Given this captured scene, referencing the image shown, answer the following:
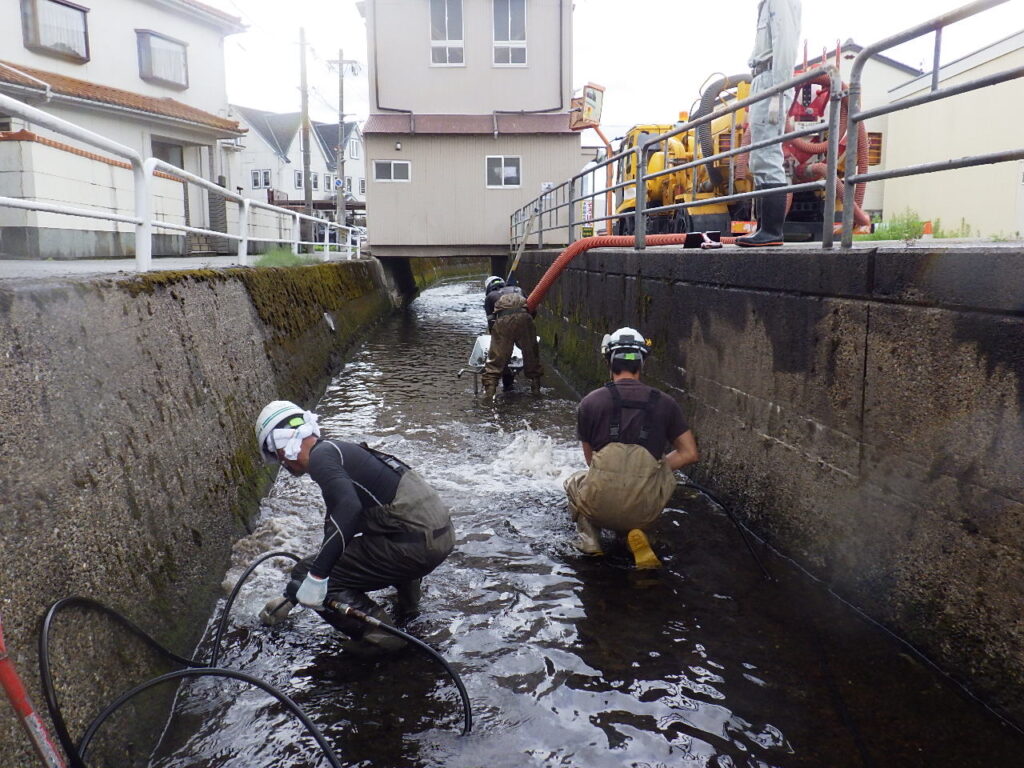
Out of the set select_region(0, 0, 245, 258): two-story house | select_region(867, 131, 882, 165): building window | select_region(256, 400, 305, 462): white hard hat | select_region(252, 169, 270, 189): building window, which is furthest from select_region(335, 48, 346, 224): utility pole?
select_region(256, 400, 305, 462): white hard hat

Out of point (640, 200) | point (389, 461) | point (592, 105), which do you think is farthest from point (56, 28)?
point (389, 461)

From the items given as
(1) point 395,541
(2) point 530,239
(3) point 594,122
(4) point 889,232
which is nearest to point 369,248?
(2) point 530,239

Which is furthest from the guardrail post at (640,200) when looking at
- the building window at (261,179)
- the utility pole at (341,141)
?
the building window at (261,179)

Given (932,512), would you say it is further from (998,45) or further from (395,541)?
(998,45)

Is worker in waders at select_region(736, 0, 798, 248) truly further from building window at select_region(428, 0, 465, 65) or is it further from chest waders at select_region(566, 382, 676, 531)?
building window at select_region(428, 0, 465, 65)

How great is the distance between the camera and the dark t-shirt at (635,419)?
17.0ft

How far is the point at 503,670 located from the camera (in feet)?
12.8

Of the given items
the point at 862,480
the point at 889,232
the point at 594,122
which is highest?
the point at 594,122

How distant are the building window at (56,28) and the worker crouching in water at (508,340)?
754 inches

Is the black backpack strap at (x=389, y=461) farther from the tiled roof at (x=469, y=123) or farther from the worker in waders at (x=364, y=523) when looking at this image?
the tiled roof at (x=469, y=123)

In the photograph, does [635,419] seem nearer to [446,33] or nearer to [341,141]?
[446,33]

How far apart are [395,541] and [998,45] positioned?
16512 mm

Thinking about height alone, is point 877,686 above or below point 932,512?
below

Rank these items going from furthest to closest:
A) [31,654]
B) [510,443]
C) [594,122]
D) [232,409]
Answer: [594,122], [510,443], [232,409], [31,654]
